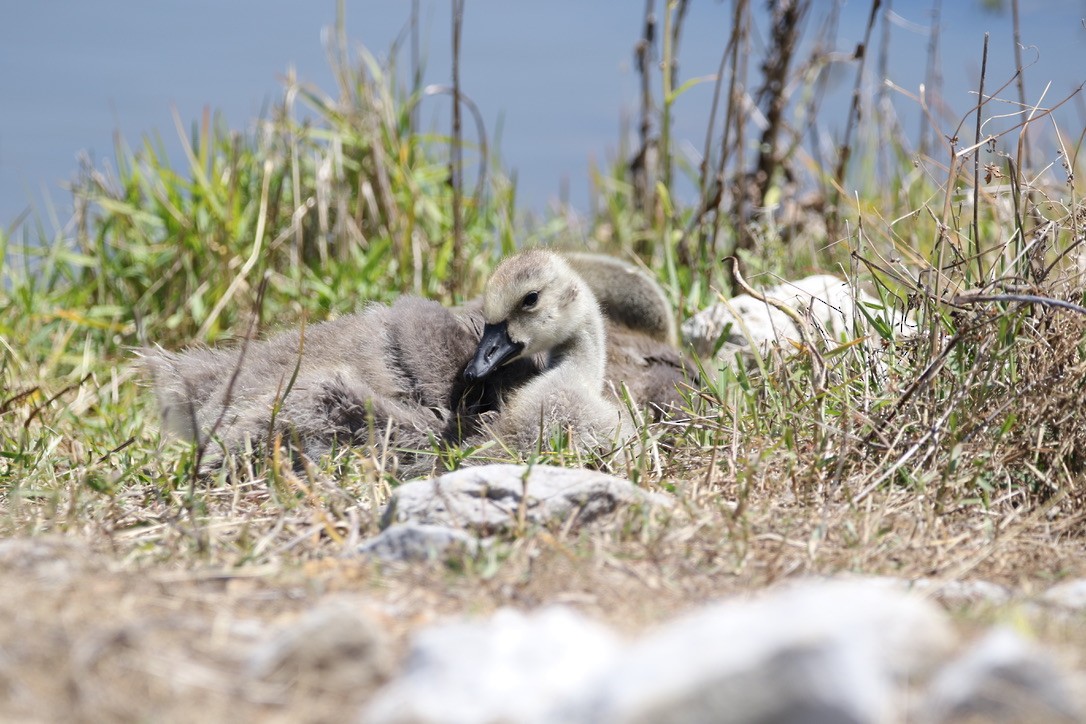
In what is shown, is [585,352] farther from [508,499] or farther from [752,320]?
[508,499]

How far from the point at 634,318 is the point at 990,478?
2.00 m

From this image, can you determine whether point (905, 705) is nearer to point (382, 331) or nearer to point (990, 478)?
point (990, 478)

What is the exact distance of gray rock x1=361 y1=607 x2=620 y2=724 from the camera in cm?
152

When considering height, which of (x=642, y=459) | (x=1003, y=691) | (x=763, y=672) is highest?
(x=763, y=672)

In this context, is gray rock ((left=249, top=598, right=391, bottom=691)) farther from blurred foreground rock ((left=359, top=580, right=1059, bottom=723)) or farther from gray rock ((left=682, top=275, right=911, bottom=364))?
gray rock ((left=682, top=275, right=911, bottom=364))

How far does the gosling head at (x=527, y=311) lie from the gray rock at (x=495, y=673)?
195 centimetres

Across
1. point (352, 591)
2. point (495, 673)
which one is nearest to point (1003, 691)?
point (495, 673)

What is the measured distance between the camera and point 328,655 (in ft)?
5.58

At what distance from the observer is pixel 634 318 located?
4770mm

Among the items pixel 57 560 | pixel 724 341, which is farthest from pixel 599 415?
pixel 57 560

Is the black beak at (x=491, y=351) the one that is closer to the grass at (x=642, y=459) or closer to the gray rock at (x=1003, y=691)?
the grass at (x=642, y=459)

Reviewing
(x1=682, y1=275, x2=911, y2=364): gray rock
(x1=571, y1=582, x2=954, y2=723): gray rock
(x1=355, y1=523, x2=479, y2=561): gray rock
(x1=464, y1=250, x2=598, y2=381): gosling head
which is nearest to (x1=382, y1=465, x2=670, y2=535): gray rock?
(x1=355, y1=523, x2=479, y2=561): gray rock

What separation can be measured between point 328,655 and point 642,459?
5.34ft

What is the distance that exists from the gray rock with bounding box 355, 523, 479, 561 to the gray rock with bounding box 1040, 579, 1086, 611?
1.27 m
